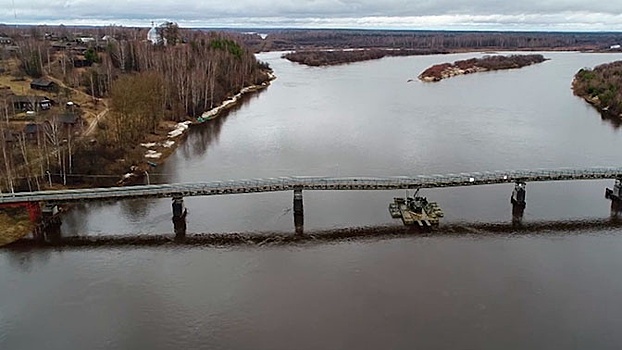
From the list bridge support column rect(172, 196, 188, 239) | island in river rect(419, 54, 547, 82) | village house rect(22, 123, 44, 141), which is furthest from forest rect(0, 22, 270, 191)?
island in river rect(419, 54, 547, 82)

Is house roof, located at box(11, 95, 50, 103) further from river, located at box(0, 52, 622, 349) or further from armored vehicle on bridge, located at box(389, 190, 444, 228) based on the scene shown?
armored vehicle on bridge, located at box(389, 190, 444, 228)

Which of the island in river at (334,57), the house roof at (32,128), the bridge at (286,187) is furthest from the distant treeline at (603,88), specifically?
the island in river at (334,57)

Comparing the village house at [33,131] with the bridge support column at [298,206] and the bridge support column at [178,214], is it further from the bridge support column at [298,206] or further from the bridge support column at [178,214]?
the bridge support column at [298,206]

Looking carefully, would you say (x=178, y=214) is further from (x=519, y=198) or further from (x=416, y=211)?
(x=519, y=198)

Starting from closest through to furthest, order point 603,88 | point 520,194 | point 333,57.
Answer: point 520,194 < point 603,88 < point 333,57

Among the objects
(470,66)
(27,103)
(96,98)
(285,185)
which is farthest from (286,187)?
(470,66)

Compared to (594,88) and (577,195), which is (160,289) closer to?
(577,195)
